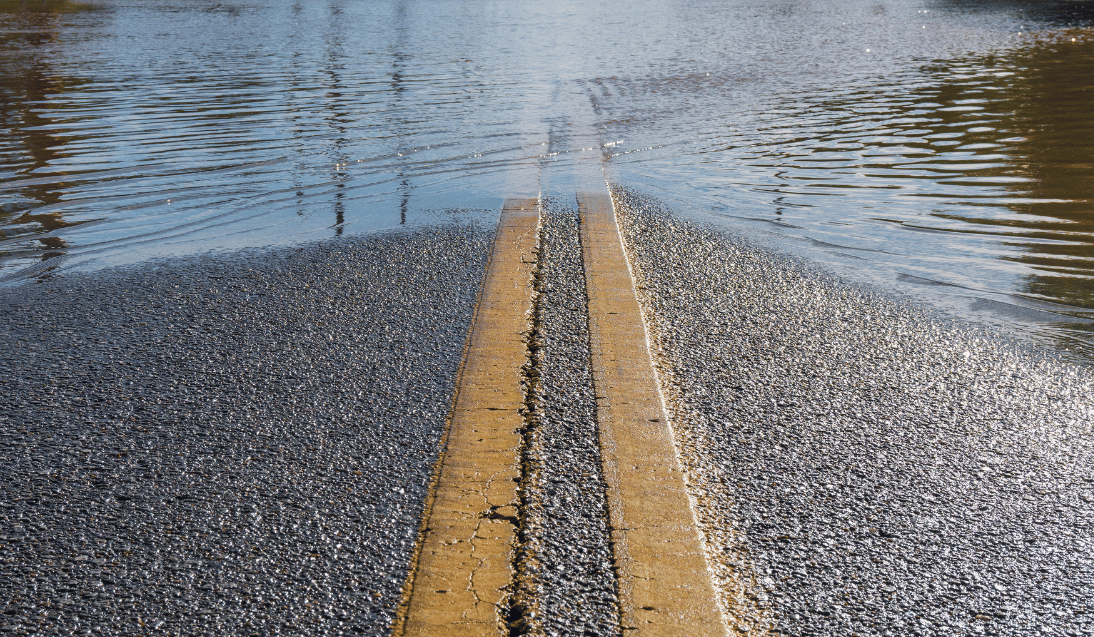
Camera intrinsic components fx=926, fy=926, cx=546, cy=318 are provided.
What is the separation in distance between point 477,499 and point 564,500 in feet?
0.73

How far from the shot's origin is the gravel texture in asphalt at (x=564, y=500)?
1.93 m

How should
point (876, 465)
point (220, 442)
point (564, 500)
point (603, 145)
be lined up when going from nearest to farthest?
point (564, 500)
point (876, 465)
point (220, 442)
point (603, 145)

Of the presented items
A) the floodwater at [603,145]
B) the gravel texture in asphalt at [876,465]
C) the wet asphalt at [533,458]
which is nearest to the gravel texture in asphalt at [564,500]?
the wet asphalt at [533,458]

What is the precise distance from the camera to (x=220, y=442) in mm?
2658

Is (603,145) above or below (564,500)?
above

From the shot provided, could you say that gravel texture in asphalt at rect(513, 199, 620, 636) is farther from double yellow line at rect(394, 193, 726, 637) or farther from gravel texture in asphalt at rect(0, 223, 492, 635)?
gravel texture in asphalt at rect(0, 223, 492, 635)

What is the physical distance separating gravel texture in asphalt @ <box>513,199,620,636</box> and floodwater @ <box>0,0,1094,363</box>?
5.50 ft

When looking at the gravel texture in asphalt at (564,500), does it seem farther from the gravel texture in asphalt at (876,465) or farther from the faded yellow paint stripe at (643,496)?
the gravel texture in asphalt at (876,465)

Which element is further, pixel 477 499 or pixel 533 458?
pixel 533 458

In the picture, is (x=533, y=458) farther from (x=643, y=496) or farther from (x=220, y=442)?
(x=220, y=442)

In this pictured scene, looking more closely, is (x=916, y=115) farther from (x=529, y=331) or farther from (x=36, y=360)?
(x=36, y=360)

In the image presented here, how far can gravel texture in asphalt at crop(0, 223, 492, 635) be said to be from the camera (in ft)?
6.53

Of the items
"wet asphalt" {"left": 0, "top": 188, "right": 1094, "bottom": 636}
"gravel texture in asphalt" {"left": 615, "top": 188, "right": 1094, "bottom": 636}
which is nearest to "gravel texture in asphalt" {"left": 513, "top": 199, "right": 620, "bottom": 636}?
"wet asphalt" {"left": 0, "top": 188, "right": 1094, "bottom": 636}

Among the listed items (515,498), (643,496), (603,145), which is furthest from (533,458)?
(603,145)
